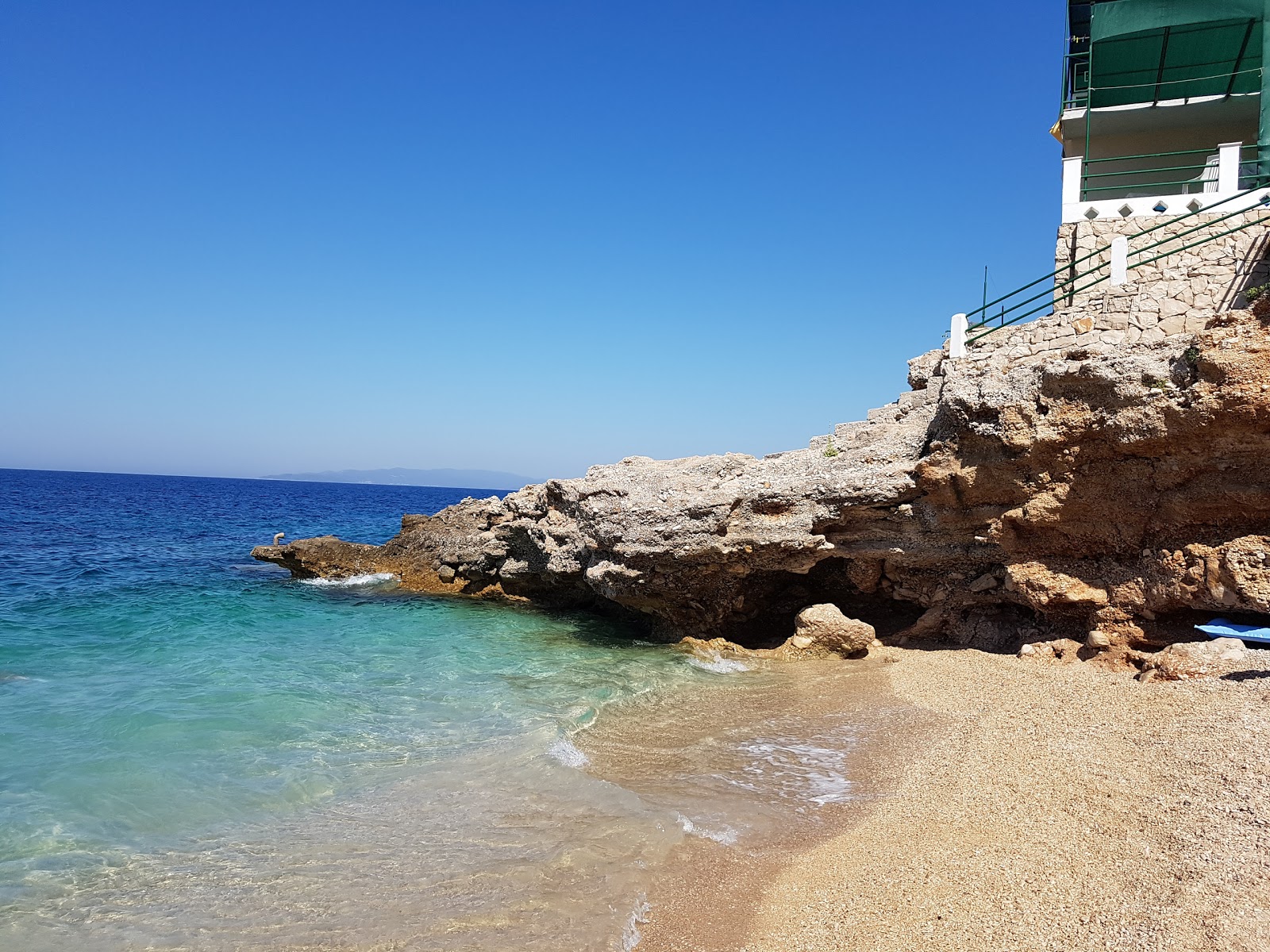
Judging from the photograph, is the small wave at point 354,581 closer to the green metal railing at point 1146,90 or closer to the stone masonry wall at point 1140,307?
the stone masonry wall at point 1140,307

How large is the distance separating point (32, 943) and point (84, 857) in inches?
51.1

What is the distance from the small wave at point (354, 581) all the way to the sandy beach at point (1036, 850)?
18.5m

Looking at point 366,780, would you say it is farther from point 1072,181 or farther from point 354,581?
point 1072,181

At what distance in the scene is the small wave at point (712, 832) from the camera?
22.3ft

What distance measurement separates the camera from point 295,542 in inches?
1054

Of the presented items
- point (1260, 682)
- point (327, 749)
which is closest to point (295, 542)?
point (327, 749)

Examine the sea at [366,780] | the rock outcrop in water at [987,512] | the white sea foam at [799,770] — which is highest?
the rock outcrop in water at [987,512]

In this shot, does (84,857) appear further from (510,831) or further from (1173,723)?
(1173,723)

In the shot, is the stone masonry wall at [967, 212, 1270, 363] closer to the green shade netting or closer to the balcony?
the balcony

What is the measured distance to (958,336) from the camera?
1511cm

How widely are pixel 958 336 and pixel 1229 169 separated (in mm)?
5933

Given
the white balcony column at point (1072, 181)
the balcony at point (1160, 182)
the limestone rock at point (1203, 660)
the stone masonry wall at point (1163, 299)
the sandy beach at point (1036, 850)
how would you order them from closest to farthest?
the sandy beach at point (1036, 850) → the limestone rock at point (1203, 660) → the stone masonry wall at point (1163, 299) → the balcony at point (1160, 182) → the white balcony column at point (1072, 181)

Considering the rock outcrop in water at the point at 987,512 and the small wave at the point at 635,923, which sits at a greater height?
the rock outcrop in water at the point at 987,512


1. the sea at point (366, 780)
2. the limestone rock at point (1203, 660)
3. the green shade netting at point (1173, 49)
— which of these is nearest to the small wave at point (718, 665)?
the sea at point (366, 780)
